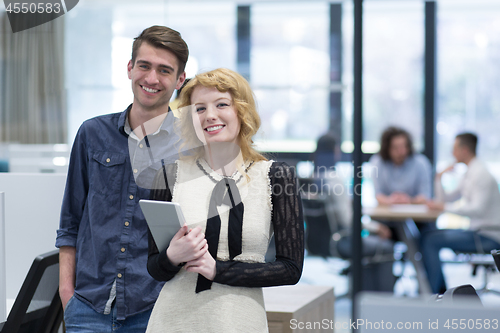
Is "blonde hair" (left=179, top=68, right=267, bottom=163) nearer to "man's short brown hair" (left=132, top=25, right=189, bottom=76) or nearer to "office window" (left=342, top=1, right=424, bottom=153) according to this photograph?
"man's short brown hair" (left=132, top=25, right=189, bottom=76)

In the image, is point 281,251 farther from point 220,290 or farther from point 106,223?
point 106,223

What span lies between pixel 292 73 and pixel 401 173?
4.14 feet

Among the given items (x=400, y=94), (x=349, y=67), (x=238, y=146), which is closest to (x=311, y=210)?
(x=349, y=67)

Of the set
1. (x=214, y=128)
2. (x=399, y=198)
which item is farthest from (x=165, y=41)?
(x=399, y=198)

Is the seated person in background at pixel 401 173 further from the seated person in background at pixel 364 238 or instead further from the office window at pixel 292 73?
the office window at pixel 292 73

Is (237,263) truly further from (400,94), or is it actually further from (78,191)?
(400,94)

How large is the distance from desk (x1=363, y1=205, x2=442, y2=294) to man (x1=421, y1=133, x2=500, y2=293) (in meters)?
0.08

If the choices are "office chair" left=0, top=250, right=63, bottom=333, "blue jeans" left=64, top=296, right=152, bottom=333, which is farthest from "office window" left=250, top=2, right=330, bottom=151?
"blue jeans" left=64, top=296, right=152, bottom=333

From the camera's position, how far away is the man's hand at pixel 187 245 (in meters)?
1.10

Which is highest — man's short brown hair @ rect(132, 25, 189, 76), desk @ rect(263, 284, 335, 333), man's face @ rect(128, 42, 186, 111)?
man's short brown hair @ rect(132, 25, 189, 76)

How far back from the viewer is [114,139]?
59.4 inches

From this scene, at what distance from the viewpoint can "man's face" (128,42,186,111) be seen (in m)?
1.45

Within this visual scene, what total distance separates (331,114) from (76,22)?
228 centimetres

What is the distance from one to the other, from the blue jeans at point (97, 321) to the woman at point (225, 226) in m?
0.26
